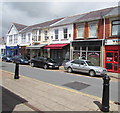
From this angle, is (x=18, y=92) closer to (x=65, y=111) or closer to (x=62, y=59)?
(x=65, y=111)

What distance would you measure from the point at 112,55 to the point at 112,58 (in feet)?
1.14

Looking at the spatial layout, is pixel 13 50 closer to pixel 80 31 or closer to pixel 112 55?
pixel 80 31

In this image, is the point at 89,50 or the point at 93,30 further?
the point at 89,50

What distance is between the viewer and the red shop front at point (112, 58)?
13.0 meters

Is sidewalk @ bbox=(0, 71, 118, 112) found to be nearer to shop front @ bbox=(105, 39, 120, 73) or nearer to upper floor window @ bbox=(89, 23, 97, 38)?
shop front @ bbox=(105, 39, 120, 73)

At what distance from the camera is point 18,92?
533 centimetres

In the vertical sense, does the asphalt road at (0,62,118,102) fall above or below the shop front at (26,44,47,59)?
below

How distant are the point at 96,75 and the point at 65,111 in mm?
7905

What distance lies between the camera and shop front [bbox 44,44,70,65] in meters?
17.4

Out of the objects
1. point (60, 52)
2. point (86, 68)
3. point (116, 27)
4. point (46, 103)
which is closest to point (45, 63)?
point (60, 52)

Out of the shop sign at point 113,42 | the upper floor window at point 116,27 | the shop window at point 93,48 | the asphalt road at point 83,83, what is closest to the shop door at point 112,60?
the shop sign at point 113,42

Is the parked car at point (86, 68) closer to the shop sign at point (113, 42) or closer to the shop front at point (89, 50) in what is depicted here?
the shop front at point (89, 50)

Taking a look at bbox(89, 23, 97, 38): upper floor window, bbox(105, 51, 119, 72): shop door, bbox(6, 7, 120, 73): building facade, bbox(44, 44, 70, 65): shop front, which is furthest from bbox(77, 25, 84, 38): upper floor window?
bbox(105, 51, 119, 72): shop door

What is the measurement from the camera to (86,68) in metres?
10.8
